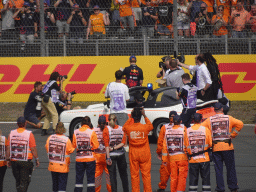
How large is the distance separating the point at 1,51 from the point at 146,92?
586 centimetres

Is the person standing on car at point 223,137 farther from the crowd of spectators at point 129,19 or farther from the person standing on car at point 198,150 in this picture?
the crowd of spectators at point 129,19

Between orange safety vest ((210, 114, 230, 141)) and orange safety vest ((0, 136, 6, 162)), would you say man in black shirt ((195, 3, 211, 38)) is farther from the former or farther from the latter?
orange safety vest ((0, 136, 6, 162))

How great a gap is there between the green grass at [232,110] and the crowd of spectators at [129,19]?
7.10 ft

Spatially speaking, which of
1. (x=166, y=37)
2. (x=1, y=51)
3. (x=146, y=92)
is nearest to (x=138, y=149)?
(x=146, y=92)

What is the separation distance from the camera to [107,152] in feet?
29.2

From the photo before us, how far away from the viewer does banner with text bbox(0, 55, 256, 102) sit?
58.2ft

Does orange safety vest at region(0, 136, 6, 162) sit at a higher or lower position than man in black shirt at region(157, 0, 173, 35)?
lower

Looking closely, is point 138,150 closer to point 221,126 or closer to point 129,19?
point 221,126

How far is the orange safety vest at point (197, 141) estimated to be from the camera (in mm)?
8680

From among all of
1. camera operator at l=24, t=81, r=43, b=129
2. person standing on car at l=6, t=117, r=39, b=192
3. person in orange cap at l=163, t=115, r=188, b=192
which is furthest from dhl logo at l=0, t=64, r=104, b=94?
person in orange cap at l=163, t=115, r=188, b=192

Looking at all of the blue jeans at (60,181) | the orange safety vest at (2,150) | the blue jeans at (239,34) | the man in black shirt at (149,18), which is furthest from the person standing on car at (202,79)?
the orange safety vest at (2,150)

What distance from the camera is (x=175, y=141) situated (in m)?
8.76

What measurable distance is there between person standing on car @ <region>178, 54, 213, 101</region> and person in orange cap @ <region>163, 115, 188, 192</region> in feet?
13.7

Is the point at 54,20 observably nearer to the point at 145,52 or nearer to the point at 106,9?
the point at 106,9
